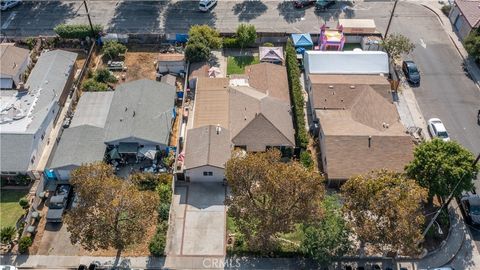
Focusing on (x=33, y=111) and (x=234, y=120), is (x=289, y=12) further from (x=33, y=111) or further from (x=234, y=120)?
(x=33, y=111)

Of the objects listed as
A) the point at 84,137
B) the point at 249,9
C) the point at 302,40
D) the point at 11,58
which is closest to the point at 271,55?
the point at 302,40

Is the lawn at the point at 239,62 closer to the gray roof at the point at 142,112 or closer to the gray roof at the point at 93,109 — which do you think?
the gray roof at the point at 142,112

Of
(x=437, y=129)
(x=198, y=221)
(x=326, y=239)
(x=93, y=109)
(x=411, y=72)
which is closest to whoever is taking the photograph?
(x=326, y=239)

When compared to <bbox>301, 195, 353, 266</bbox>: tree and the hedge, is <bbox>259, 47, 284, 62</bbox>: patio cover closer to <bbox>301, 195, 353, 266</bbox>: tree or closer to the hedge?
the hedge

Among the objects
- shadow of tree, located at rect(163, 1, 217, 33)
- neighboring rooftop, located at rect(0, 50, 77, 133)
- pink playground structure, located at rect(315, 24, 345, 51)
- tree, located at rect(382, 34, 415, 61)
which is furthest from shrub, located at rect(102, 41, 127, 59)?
tree, located at rect(382, 34, 415, 61)

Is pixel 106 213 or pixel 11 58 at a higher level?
pixel 11 58

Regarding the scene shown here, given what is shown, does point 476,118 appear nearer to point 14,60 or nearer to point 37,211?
point 37,211
